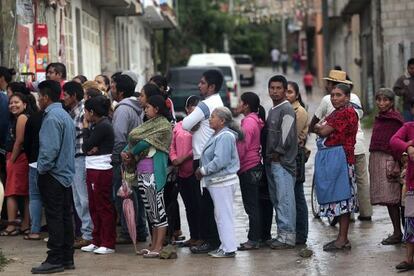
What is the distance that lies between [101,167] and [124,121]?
2.27 ft

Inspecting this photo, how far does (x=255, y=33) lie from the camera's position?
76.6m

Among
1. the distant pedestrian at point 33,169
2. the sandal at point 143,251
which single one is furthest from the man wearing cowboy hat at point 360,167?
the distant pedestrian at point 33,169

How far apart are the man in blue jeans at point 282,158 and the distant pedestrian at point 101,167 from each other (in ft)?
5.81

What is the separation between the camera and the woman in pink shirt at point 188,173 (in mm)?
11352

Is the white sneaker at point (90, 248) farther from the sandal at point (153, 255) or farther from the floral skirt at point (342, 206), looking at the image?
the floral skirt at point (342, 206)

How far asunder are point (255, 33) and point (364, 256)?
66.3 meters

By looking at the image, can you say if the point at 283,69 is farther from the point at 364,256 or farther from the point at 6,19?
the point at 364,256

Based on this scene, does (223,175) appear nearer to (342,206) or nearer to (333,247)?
(342,206)

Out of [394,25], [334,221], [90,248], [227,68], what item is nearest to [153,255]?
[90,248]

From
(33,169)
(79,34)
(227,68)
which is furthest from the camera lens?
(227,68)

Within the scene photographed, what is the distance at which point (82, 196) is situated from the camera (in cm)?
1191

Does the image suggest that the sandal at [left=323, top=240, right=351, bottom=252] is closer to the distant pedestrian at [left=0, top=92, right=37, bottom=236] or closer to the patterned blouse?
the patterned blouse

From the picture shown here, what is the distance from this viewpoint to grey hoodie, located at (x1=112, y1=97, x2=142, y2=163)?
11.8 meters

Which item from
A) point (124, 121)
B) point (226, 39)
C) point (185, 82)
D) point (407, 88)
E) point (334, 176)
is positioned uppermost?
point (226, 39)
